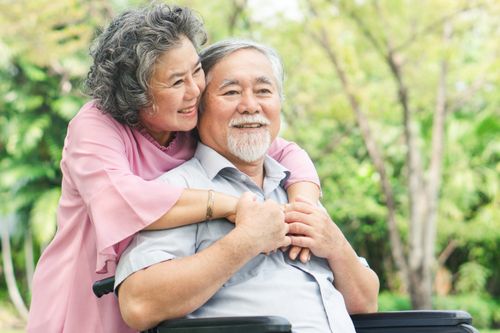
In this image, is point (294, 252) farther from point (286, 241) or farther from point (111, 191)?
point (111, 191)

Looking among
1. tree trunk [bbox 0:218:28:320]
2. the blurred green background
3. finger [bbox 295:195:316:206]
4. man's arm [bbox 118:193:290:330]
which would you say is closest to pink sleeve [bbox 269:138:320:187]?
finger [bbox 295:195:316:206]

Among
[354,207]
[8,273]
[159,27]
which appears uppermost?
[159,27]

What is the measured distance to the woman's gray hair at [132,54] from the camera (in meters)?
2.35

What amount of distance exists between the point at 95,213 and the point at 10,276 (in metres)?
10.6

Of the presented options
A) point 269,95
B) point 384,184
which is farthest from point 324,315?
point 384,184

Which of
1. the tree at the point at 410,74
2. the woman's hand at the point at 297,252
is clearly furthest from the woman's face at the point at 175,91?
the tree at the point at 410,74

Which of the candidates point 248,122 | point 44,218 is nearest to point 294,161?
point 248,122

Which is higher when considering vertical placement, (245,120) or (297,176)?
(245,120)

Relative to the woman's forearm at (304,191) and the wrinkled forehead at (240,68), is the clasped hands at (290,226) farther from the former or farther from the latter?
the wrinkled forehead at (240,68)

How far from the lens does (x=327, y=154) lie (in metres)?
11.3

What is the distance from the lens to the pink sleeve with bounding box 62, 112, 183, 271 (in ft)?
7.34

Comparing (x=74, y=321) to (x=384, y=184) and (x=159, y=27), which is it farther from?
(x=384, y=184)

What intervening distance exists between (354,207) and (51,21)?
4872 millimetres

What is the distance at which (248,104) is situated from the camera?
2.56 m
